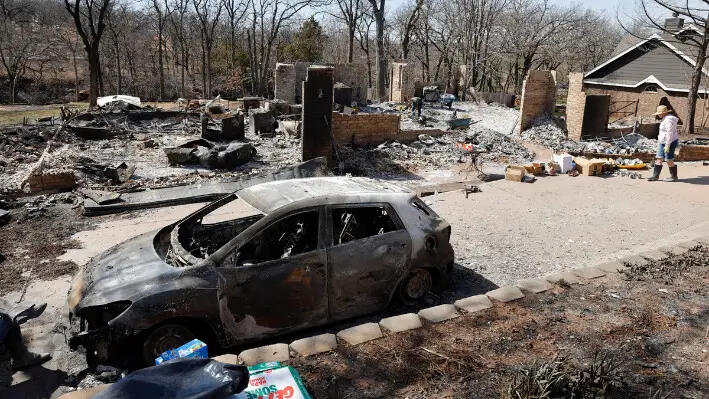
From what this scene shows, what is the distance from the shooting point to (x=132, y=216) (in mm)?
8914

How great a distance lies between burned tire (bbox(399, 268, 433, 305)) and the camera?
5.32 m

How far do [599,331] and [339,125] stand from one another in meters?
10.6

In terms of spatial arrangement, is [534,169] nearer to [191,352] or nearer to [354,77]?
[191,352]

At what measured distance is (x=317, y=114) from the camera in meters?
11.8

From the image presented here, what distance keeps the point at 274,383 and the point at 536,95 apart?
55.7 ft

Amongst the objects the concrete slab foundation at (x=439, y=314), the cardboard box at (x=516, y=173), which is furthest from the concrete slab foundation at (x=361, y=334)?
the cardboard box at (x=516, y=173)

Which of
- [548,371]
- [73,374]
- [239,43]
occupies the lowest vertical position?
[73,374]

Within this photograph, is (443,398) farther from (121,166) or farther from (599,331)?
(121,166)

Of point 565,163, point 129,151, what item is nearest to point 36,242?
point 129,151

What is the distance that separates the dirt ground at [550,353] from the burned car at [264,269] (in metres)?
1.06

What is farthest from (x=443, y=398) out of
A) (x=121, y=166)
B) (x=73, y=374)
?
(x=121, y=166)

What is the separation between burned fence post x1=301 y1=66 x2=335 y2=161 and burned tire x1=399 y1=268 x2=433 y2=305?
22.9 ft

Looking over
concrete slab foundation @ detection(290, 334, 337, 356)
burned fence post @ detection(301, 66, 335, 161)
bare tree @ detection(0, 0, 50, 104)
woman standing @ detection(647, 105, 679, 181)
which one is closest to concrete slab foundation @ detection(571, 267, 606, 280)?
concrete slab foundation @ detection(290, 334, 337, 356)

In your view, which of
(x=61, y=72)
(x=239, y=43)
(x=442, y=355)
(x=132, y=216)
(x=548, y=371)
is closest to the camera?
(x=548, y=371)
